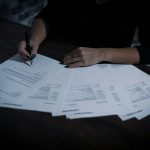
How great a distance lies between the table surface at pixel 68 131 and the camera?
781 millimetres

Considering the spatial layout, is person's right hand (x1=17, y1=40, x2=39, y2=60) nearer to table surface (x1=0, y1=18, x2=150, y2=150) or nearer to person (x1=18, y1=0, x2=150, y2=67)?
person (x1=18, y1=0, x2=150, y2=67)

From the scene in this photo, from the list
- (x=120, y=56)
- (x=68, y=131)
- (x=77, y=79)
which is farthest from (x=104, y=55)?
(x=68, y=131)

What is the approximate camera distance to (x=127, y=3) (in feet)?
4.55

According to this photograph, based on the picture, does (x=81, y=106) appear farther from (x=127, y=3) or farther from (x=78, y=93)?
(x=127, y=3)

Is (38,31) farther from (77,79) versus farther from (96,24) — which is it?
(77,79)

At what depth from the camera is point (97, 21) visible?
4.71 ft

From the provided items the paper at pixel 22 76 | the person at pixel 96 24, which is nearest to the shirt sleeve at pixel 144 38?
the person at pixel 96 24

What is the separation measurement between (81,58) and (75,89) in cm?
21

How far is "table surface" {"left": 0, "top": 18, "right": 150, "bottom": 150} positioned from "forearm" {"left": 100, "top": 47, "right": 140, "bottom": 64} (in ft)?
1.21

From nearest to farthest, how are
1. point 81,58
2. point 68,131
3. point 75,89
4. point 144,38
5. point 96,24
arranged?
point 68,131
point 75,89
point 81,58
point 144,38
point 96,24

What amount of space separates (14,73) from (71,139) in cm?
40

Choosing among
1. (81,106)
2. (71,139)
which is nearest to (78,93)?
(81,106)

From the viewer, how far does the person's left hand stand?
1145 millimetres

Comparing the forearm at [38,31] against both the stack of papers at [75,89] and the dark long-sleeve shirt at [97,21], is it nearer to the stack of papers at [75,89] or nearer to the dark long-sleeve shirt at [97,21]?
the dark long-sleeve shirt at [97,21]
